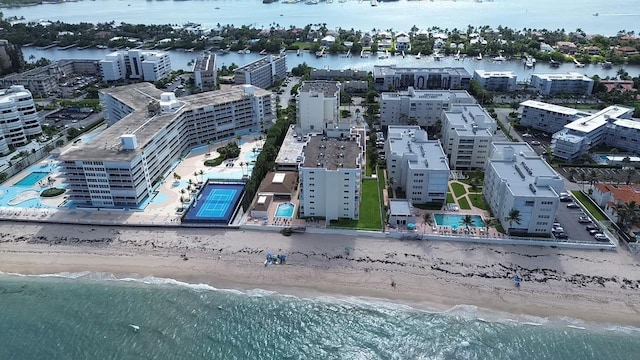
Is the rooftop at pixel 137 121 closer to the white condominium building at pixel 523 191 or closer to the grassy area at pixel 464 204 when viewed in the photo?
the grassy area at pixel 464 204

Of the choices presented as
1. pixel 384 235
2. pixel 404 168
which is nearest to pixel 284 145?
pixel 404 168

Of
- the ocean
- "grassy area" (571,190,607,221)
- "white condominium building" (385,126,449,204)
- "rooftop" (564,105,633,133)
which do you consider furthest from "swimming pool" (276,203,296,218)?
"rooftop" (564,105,633,133)

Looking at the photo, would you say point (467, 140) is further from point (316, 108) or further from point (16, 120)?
point (16, 120)

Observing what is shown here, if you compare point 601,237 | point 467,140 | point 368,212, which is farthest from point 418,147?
point 601,237

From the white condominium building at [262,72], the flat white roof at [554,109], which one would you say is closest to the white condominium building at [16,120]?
the white condominium building at [262,72]

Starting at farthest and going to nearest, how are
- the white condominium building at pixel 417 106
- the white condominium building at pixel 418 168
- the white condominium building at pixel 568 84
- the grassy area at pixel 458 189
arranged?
the white condominium building at pixel 568 84 → the white condominium building at pixel 417 106 → the grassy area at pixel 458 189 → the white condominium building at pixel 418 168

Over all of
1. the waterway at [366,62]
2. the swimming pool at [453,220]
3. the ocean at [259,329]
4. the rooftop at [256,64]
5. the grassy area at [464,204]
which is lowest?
the ocean at [259,329]
